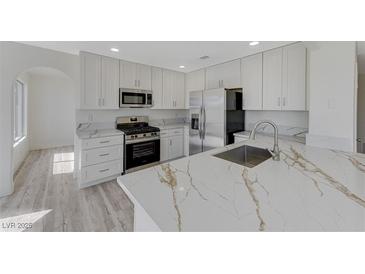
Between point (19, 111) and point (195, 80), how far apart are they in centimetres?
467

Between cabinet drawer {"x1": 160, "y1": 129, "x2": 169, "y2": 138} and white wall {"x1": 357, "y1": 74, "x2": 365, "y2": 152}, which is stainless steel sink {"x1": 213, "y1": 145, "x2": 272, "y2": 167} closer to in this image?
cabinet drawer {"x1": 160, "y1": 129, "x2": 169, "y2": 138}

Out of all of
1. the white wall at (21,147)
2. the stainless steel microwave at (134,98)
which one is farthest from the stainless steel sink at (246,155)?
the white wall at (21,147)

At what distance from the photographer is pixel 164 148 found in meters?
3.89

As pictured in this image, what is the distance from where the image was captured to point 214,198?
2.56 feet

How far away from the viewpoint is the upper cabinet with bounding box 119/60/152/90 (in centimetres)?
340

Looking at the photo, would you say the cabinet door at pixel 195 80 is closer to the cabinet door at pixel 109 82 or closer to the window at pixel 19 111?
the cabinet door at pixel 109 82

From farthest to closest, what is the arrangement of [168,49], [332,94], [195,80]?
[195,80], [168,49], [332,94]

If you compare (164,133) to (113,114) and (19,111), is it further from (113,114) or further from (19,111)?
(19,111)

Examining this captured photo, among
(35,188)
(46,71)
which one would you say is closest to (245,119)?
(35,188)

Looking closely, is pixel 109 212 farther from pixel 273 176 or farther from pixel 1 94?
pixel 1 94

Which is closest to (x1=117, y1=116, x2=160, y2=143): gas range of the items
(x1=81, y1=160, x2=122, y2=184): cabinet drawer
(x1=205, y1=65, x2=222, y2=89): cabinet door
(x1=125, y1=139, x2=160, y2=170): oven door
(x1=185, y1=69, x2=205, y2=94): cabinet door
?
(x1=125, y1=139, x2=160, y2=170): oven door

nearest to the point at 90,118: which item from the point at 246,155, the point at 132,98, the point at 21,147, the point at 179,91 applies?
the point at 132,98

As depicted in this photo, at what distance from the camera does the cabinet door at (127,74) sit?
3.38 m
